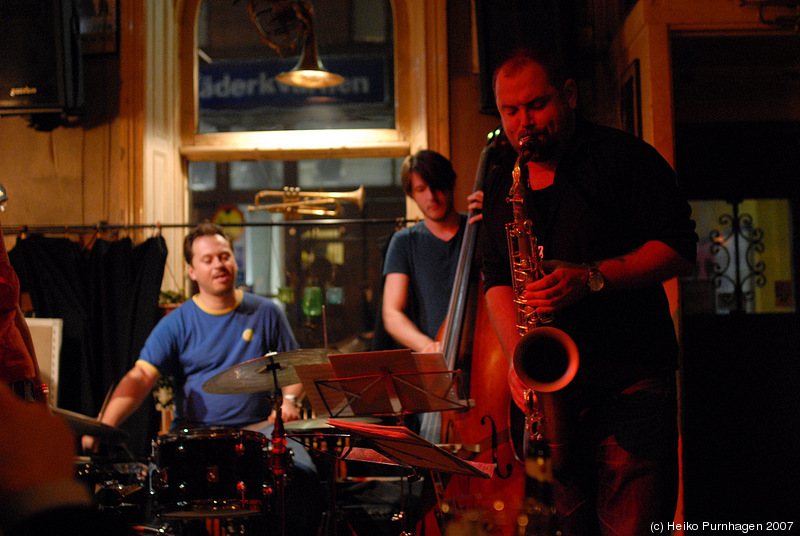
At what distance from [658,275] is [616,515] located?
58 centimetres

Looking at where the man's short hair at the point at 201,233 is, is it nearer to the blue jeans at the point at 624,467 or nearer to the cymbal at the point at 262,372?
the cymbal at the point at 262,372

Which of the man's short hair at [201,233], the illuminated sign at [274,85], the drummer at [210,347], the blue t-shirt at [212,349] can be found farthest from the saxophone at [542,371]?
the illuminated sign at [274,85]

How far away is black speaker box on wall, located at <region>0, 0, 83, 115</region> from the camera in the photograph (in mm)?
4074

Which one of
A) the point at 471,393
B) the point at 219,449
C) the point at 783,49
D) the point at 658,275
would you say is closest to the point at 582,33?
the point at 783,49

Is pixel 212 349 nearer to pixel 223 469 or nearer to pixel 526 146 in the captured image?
pixel 223 469

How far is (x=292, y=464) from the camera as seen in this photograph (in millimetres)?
2932

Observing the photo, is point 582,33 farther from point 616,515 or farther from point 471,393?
point 616,515

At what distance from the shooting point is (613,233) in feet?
5.44

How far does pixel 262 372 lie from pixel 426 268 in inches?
38.6

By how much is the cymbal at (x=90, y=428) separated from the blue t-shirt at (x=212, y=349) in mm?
372

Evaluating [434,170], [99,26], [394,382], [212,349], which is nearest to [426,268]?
[434,170]

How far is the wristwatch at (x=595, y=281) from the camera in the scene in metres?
1.53

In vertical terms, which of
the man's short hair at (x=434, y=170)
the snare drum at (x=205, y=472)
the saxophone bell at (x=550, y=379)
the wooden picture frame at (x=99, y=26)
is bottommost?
the snare drum at (x=205, y=472)

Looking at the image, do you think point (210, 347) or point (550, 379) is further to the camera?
point (210, 347)
